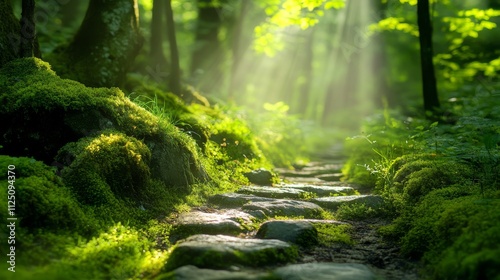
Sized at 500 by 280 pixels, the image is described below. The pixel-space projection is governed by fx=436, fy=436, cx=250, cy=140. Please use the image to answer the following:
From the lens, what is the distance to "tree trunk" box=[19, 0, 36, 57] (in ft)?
20.8

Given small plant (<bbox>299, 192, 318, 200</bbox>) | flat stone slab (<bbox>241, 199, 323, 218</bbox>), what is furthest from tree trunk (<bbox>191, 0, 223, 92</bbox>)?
flat stone slab (<bbox>241, 199, 323, 218</bbox>)

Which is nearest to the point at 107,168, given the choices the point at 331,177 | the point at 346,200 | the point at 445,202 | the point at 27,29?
the point at 27,29

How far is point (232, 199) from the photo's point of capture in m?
6.18

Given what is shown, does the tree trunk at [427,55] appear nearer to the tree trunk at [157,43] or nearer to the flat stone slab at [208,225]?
the flat stone slab at [208,225]

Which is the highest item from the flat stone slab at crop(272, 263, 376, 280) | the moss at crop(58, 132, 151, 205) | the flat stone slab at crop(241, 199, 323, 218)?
the moss at crop(58, 132, 151, 205)

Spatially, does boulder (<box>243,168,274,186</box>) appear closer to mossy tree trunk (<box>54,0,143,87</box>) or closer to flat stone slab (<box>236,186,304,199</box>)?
flat stone slab (<box>236,186,304,199</box>)

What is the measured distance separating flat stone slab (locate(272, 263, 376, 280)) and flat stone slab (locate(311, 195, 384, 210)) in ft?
7.38

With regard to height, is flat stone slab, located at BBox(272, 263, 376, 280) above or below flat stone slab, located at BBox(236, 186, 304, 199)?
below

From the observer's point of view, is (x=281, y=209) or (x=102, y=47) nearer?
(x=281, y=209)

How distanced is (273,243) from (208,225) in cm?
88

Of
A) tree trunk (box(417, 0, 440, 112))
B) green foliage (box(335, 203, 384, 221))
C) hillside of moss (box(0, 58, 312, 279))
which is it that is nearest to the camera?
hillside of moss (box(0, 58, 312, 279))

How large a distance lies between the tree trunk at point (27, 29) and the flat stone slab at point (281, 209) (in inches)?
157

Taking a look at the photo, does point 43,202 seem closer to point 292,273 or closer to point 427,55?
point 292,273

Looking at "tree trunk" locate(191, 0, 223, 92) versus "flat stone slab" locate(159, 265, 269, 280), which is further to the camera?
"tree trunk" locate(191, 0, 223, 92)
